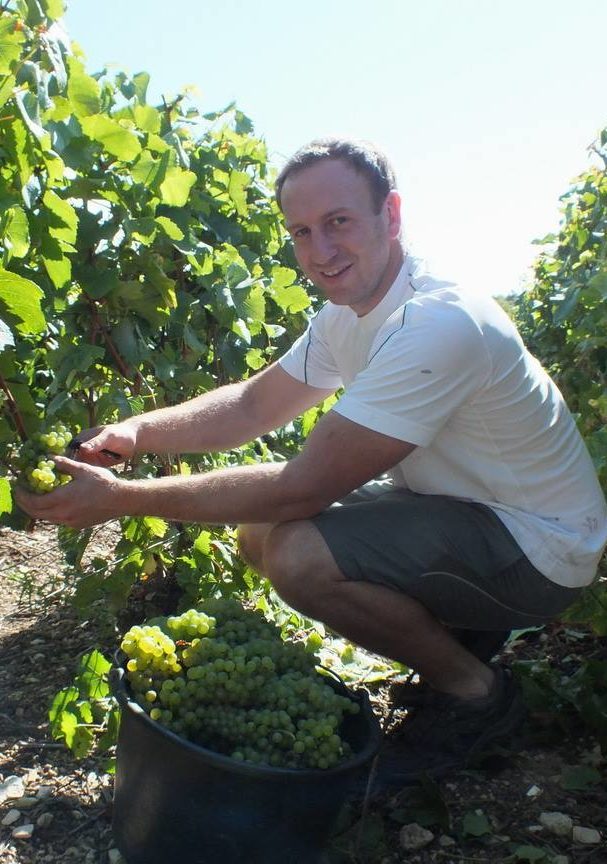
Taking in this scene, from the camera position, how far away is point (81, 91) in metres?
2.40

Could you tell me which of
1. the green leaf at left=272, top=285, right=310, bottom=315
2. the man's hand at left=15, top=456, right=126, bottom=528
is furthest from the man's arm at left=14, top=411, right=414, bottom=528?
the green leaf at left=272, top=285, right=310, bottom=315

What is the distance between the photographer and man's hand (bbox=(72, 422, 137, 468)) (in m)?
2.43

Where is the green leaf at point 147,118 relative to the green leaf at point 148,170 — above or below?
above

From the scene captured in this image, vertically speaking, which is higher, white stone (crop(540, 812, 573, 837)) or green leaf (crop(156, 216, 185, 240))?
green leaf (crop(156, 216, 185, 240))

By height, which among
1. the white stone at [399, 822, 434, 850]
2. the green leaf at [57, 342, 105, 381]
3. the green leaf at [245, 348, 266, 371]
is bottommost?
the white stone at [399, 822, 434, 850]

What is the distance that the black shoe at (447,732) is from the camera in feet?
7.77

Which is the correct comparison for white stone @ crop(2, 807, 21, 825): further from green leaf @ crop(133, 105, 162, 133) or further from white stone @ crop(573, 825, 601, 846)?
green leaf @ crop(133, 105, 162, 133)

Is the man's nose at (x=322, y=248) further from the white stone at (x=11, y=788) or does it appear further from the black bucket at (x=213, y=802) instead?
the white stone at (x=11, y=788)

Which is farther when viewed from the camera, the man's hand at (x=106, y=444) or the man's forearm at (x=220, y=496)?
the man's hand at (x=106, y=444)

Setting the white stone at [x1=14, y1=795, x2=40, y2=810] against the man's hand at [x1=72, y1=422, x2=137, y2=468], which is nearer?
the white stone at [x1=14, y1=795, x2=40, y2=810]

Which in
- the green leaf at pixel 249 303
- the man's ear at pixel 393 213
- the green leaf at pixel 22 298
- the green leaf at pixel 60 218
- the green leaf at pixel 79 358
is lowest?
the green leaf at pixel 79 358

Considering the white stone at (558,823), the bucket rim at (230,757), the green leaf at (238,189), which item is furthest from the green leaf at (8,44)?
the white stone at (558,823)

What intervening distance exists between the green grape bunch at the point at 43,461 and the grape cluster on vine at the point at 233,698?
1.29ft

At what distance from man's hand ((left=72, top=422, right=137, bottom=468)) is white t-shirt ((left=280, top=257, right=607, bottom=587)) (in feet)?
2.01
